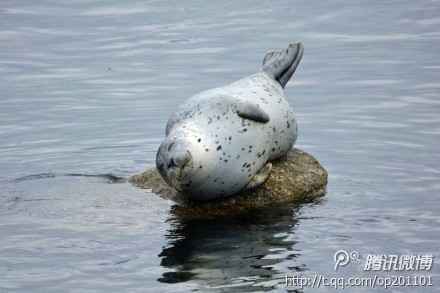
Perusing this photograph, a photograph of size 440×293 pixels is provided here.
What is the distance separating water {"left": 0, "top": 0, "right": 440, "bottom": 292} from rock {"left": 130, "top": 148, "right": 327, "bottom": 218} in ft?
0.49

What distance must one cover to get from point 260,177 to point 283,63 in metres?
1.73

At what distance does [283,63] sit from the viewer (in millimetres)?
11141

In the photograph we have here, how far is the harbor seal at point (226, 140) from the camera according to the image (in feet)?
29.8

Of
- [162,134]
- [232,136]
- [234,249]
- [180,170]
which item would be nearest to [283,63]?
[232,136]

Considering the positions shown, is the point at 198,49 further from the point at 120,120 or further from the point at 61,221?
the point at 61,221

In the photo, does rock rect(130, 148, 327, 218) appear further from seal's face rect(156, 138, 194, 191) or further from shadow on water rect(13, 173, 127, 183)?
seal's face rect(156, 138, 194, 191)

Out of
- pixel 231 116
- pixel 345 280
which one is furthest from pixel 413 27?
pixel 345 280

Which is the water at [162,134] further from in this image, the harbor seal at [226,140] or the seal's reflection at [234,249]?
the harbor seal at [226,140]

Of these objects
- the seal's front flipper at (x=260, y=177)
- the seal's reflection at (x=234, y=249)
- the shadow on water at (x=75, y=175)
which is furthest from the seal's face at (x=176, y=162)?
the shadow on water at (x=75, y=175)

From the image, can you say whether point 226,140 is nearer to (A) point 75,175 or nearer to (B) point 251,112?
(B) point 251,112

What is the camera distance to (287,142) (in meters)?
10.3

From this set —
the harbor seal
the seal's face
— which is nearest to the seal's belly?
the harbor seal

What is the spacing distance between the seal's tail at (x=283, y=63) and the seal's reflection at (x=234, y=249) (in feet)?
5.40

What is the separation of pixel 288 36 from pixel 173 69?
79.9 inches
